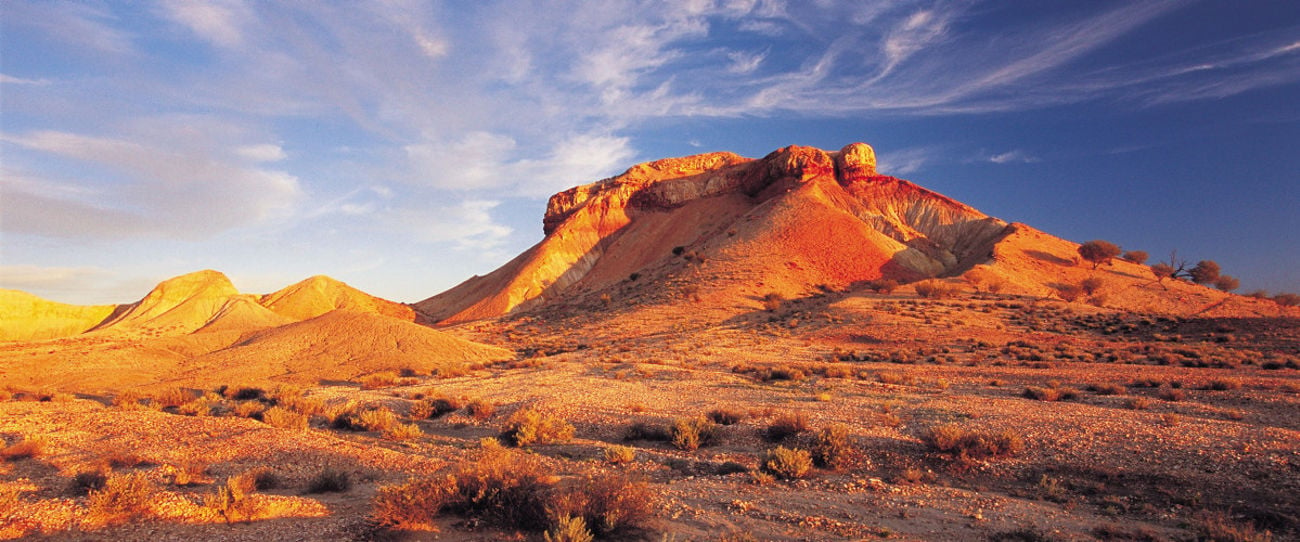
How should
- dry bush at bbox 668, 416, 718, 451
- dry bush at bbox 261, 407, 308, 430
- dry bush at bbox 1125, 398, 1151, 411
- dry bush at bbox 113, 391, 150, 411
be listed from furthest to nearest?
dry bush at bbox 113, 391, 150, 411, dry bush at bbox 1125, 398, 1151, 411, dry bush at bbox 261, 407, 308, 430, dry bush at bbox 668, 416, 718, 451

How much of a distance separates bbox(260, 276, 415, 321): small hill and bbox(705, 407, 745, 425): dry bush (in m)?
59.9

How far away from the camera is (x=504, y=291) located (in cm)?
6325

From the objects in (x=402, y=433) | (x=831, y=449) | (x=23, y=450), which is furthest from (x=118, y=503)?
(x=831, y=449)

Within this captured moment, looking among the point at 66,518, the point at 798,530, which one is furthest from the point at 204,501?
the point at 798,530

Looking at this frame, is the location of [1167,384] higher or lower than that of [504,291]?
lower

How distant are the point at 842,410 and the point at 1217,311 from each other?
42.1 meters

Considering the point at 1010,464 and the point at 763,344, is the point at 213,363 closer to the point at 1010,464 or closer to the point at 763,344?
the point at 763,344

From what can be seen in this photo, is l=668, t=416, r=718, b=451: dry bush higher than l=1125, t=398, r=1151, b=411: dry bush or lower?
lower

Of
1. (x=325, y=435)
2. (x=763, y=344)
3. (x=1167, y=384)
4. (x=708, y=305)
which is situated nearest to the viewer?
(x=325, y=435)

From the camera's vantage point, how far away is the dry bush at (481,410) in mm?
13505

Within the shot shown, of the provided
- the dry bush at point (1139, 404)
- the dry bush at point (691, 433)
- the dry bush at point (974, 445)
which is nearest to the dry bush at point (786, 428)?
the dry bush at point (691, 433)

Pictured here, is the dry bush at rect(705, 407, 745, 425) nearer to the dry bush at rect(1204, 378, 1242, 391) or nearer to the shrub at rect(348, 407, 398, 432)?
the shrub at rect(348, 407, 398, 432)

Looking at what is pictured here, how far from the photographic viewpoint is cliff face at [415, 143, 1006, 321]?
49.6 meters

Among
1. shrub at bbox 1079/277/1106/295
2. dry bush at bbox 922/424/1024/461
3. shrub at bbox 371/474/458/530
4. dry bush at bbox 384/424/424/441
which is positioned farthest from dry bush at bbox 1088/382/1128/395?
shrub at bbox 1079/277/1106/295
